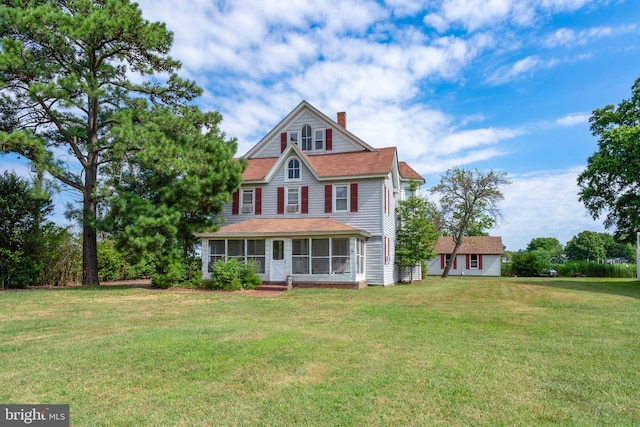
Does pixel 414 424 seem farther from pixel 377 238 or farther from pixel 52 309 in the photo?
pixel 377 238

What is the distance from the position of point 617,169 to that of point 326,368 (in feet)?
85.9

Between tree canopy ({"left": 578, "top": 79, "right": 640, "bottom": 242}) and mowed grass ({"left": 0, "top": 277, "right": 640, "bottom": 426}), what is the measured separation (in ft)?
55.9

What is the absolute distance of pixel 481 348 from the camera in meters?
7.03

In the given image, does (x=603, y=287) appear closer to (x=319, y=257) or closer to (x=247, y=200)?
(x=319, y=257)

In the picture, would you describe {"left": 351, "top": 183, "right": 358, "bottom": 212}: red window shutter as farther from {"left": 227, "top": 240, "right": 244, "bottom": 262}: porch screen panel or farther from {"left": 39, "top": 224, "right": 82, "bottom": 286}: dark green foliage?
{"left": 39, "top": 224, "right": 82, "bottom": 286}: dark green foliage

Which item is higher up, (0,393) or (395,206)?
(395,206)

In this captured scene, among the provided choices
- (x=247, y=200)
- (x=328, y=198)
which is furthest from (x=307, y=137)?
(x=247, y=200)

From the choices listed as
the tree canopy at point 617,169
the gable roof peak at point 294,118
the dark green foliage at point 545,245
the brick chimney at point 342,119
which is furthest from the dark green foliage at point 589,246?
the gable roof peak at point 294,118

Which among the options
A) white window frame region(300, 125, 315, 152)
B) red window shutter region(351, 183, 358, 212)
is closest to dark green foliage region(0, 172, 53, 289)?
white window frame region(300, 125, 315, 152)

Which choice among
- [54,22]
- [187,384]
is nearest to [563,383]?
[187,384]

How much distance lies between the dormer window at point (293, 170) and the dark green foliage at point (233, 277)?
6.00 m

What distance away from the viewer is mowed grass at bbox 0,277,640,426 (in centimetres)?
430

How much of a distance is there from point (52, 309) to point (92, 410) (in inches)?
362

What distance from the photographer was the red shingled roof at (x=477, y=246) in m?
43.3
